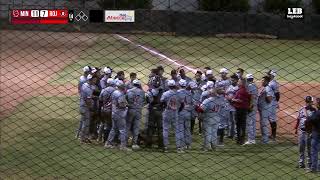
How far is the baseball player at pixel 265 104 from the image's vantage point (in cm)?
1443

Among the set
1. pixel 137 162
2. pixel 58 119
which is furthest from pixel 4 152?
pixel 58 119

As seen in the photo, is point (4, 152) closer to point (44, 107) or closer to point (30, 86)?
point (44, 107)

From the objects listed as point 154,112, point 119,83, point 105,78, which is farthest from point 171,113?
point 105,78

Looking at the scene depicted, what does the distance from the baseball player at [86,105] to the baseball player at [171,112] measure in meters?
1.74

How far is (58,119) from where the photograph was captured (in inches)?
676

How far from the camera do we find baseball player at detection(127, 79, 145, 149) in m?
13.7

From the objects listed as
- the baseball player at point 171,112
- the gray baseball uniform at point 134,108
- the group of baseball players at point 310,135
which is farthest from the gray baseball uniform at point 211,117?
the group of baseball players at point 310,135

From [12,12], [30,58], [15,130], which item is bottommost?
[30,58]

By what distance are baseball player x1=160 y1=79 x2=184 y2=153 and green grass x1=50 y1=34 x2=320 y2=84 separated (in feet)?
38.3

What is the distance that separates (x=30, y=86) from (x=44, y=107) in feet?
13.5

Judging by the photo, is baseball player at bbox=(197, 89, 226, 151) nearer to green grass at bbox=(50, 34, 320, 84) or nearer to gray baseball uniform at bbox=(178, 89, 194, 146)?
gray baseball uniform at bbox=(178, 89, 194, 146)

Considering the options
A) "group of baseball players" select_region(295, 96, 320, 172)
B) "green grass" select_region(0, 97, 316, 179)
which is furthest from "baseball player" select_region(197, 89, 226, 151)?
"group of baseball players" select_region(295, 96, 320, 172)

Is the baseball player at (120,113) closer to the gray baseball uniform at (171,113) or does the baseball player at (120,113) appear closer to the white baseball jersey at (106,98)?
the white baseball jersey at (106,98)

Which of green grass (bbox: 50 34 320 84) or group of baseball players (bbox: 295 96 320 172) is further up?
group of baseball players (bbox: 295 96 320 172)
